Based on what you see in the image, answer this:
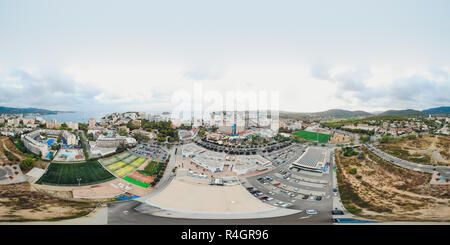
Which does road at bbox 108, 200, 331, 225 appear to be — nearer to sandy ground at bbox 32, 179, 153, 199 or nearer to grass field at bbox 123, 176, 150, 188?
sandy ground at bbox 32, 179, 153, 199

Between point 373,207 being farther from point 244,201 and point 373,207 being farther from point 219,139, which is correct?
point 219,139

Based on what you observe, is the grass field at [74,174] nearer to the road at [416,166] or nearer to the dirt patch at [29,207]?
the dirt patch at [29,207]

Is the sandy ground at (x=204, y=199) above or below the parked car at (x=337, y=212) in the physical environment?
above

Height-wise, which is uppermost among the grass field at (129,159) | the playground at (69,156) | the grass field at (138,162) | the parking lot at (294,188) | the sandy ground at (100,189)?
the playground at (69,156)

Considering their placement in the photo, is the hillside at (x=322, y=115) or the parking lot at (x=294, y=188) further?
the hillside at (x=322, y=115)

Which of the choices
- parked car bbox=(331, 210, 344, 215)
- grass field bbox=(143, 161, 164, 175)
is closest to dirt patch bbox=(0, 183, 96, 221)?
grass field bbox=(143, 161, 164, 175)

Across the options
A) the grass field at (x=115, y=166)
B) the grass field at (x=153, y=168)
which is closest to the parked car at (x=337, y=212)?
the grass field at (x=153, y=168)

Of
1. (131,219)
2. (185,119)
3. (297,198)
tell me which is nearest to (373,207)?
(297,198)
